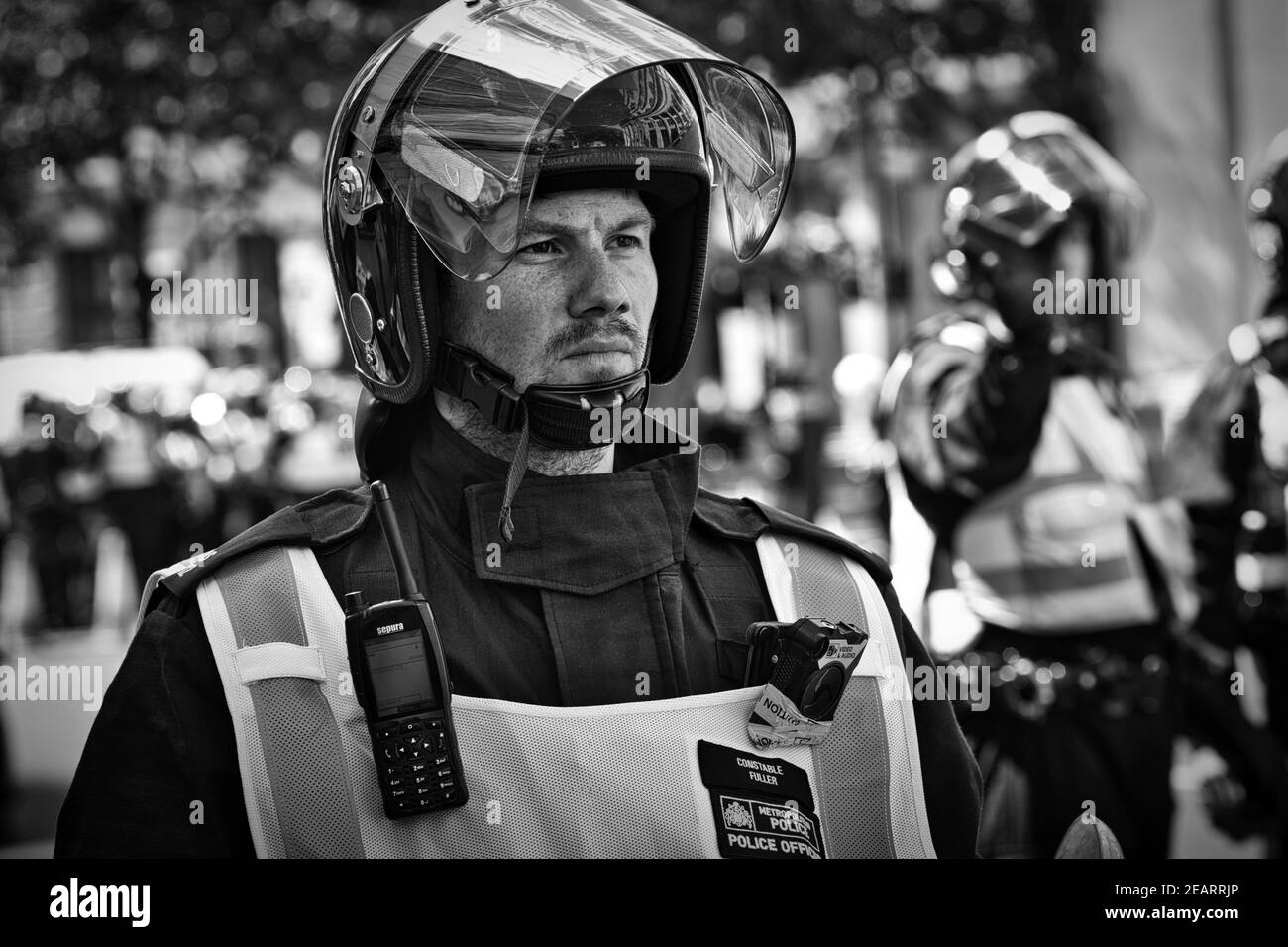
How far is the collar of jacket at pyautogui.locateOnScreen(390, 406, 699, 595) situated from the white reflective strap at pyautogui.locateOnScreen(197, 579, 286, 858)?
269mm

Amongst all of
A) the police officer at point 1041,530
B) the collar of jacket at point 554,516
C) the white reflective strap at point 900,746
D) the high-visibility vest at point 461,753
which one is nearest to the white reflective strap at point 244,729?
the high-visibility vest at point 461,753

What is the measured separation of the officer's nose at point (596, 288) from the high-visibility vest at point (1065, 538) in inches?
84.0

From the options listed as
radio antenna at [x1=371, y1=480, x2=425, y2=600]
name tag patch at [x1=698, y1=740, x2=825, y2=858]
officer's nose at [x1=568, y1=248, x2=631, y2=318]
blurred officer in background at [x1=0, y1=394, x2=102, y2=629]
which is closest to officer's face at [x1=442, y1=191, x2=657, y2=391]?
officer's nose at [x1=568, y1=248, x2=631, y2=318]

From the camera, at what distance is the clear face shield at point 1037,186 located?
13.1ft

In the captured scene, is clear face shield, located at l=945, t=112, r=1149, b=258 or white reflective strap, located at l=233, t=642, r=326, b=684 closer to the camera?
white reflective strap, located at l=233, t=642, r=326, b=684

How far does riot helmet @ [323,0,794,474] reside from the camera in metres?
1.84

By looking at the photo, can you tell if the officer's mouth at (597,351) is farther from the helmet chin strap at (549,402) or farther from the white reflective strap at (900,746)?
the white reflective strap at (900,746)

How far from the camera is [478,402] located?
1.93 metres

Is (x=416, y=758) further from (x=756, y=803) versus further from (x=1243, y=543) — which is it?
(x=1243, y=543)

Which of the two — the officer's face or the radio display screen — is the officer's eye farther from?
the radio display screen

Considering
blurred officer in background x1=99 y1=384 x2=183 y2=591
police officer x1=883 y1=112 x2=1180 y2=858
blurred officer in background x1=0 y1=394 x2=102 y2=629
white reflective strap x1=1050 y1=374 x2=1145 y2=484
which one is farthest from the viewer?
blurred officer in background x1=0 y1=394 x2=102 y2=629

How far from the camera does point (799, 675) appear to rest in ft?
6.01

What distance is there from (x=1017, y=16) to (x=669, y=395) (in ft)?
18.9

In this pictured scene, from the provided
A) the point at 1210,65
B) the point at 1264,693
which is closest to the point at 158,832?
the point at 1264,693
